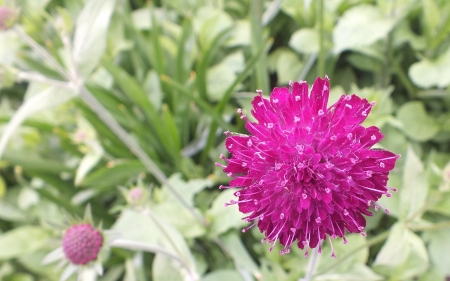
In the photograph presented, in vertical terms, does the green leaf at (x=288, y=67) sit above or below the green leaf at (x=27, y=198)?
above

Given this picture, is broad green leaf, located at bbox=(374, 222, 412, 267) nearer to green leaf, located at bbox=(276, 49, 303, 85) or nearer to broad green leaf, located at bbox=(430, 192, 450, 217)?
broad green leaf, located at bbox=(430, 192, 450, 217)

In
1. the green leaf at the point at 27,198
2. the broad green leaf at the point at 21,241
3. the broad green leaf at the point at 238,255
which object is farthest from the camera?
the green leaf at the point at 27,198

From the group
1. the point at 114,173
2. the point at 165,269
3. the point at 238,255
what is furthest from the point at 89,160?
the point at 238,255

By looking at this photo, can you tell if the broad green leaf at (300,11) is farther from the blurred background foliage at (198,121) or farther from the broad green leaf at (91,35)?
the broad green leaf at (91,35)

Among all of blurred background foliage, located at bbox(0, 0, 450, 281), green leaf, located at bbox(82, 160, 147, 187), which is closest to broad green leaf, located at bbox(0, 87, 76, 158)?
blurred background foliage, located at bbox(0, 0, 450, 281)

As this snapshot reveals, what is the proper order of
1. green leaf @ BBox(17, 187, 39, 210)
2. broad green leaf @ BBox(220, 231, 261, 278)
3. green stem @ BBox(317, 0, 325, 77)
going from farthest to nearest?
green leaf @ BBox(17, 187, 39, 210), broad green leaf @ BBox(220, 231, 261, 278), green stem @ BBox(317, 0, 325, 77)

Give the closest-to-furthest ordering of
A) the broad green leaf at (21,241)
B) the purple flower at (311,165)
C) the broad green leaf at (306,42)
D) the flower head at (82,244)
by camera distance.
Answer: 1. the purple flower at (311,165)
2. the flower head at (82,244)
3. the broad green leaf at (306,42)
4. the broad green leaf at (21,241)

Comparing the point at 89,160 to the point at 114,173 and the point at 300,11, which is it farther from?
the point at 300,11

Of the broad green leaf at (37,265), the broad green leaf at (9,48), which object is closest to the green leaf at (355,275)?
the broad green leaf at (37,265)
